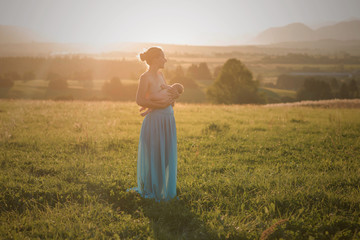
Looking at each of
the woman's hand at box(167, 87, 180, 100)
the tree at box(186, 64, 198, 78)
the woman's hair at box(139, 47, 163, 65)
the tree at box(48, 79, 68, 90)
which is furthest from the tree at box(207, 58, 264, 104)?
the woman's hair at box(139, 47, 163, 65)

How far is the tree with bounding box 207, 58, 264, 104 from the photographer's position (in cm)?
5119

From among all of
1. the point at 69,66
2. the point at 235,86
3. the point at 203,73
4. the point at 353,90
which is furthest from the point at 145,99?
the point at 69,66

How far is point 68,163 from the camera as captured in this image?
7.41 meters

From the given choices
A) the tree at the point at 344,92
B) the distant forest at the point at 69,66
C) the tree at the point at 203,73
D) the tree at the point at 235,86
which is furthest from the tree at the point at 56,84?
the tree at the point at 344,92

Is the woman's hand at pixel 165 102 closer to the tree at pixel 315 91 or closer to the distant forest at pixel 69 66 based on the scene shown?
the tree at pixel 315 91

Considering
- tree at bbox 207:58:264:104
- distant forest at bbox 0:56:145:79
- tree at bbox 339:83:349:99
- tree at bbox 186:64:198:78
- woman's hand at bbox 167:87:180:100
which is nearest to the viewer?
woman's hand at bbox 167:87:180:100

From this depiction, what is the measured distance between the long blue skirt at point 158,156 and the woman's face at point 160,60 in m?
0.90

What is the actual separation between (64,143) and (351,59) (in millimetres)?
191533

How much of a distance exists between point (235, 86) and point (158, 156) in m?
49.8

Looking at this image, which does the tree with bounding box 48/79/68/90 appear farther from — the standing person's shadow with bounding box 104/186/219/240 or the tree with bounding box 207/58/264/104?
the standing person's shadow with bounding box 104/186/219/240

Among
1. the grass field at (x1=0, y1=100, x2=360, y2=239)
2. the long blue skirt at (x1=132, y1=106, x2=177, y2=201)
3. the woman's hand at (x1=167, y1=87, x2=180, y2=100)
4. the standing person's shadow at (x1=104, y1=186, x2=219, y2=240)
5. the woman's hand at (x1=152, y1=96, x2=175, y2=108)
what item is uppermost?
the woman's hand at (x1=167, y1=87, x2=180, y2=100)

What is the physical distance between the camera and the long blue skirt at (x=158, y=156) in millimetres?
5266

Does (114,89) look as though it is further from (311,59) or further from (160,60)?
(311,59)

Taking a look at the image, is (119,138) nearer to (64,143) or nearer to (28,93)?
(64,143)
